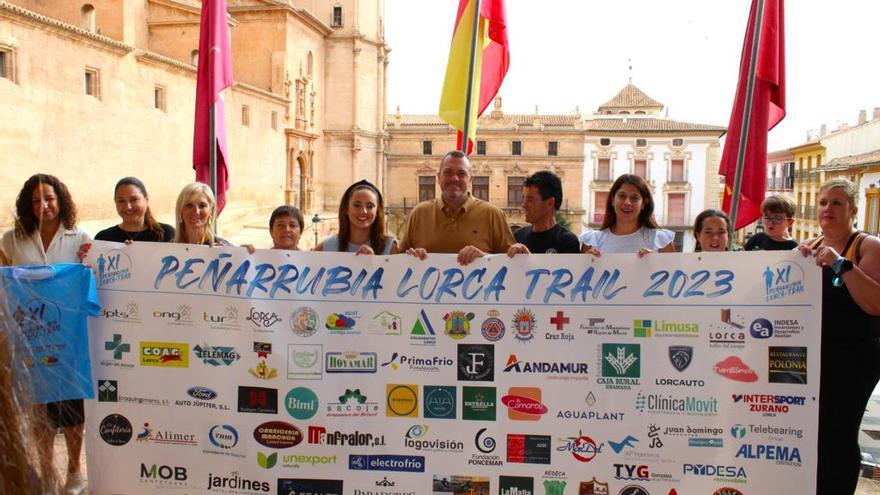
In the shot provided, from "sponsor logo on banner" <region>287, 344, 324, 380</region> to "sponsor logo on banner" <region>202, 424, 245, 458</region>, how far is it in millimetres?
426

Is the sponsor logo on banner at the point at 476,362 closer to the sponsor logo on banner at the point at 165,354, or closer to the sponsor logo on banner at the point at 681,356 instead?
the sponsor logo on banner at the point at 681,356

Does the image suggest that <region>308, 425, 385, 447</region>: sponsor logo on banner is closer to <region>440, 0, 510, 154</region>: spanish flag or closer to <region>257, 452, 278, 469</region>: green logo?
<region>257, 452, 278, 469</region>: green logo

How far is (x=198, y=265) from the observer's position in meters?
3.83

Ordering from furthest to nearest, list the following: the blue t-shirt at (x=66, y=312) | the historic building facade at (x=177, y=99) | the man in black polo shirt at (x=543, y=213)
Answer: the historic building facade at (x=177, y=99) → the man in black polo shirt at (x=543, y=213) → the blue t-shirt at (x=66, y=312)

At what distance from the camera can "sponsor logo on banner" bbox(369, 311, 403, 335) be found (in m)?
3.67

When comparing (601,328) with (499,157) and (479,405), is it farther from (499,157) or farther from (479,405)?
(499,157)

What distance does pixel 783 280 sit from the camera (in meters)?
3.50

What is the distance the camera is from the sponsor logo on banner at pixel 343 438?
142 inches

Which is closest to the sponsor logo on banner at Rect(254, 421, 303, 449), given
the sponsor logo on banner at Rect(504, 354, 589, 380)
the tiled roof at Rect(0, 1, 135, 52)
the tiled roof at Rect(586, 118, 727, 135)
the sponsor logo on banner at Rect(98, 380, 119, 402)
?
the sponsor logo on banner at Rect(98, 380, 119, 402)

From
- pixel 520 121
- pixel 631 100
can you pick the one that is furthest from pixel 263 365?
pixel 631 100

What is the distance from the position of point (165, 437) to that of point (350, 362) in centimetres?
109

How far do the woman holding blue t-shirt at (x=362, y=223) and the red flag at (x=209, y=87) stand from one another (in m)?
2.21

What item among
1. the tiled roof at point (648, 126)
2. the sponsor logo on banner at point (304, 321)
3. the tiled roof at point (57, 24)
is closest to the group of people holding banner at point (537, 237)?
the sponsor logo on banner at point (304, 321)

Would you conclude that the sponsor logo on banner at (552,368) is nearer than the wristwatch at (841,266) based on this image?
No
